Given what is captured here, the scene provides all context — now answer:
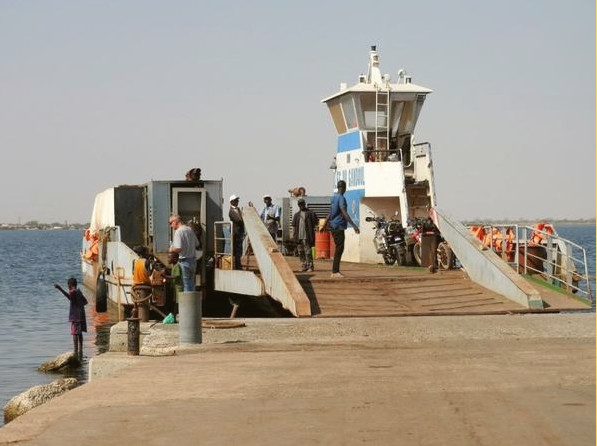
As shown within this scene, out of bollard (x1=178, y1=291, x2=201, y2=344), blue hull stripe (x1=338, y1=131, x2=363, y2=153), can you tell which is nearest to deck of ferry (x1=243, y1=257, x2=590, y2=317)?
bollard (x1=178, y1=291, x2=201, y2=344)

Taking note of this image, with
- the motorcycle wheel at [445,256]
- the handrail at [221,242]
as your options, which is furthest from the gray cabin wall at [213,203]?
the motorcycle wheel at [445,256]

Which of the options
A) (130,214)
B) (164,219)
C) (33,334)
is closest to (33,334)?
(33,334)

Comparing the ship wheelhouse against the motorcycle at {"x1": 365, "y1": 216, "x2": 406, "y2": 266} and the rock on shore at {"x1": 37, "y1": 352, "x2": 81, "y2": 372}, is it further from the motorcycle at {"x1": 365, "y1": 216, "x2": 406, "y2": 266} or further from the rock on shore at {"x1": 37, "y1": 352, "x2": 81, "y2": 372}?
the rock on shore at {"x1": 37, "y1": 352, "x2": 81, "y2": 372}

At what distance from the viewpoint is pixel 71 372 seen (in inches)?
770

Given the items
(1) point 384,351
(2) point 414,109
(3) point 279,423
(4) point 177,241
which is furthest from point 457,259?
(3) point 279,423

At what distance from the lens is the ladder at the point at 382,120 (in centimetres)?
2600

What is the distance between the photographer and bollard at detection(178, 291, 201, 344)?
1345 centimetres

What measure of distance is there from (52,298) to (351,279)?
27517mm

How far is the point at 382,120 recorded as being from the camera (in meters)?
26.2

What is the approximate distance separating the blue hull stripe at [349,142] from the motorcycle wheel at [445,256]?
15.8 ft

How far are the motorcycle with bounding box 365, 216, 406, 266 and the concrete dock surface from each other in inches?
369

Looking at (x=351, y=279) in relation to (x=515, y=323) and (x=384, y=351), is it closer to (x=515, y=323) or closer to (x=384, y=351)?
(x=515, y=323)

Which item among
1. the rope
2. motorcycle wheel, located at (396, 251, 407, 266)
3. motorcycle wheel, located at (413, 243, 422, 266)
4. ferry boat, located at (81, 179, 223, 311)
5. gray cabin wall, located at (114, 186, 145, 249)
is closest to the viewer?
the rope

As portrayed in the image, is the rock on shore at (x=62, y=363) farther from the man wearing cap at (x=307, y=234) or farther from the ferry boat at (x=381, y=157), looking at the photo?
the ferry boat at (x=381, y=157)
